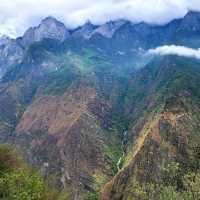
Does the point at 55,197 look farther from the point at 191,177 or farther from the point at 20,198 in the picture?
the point at 191,177

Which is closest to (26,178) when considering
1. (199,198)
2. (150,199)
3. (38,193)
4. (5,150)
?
(38,193)

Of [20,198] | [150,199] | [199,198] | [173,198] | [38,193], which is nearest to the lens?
[20,198]

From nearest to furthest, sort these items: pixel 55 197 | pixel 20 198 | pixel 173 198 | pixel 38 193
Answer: pixel 20 198
pixel 38 193
pixel 55 197
pixel 173 198

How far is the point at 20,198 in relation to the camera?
240ft

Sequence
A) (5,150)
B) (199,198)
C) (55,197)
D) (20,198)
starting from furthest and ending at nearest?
(199,198) < (5,150) < (55,197) < (20,198)

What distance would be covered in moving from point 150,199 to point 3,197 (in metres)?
109

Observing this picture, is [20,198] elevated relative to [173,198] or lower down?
elevated

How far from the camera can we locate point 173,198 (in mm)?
136375

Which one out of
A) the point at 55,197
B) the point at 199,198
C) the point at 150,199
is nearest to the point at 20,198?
the point at 55,197

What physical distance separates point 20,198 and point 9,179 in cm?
539

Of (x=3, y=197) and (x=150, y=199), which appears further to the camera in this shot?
(x=150, y=199)

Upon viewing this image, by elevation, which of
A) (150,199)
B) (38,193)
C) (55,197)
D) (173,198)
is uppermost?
(38,193)

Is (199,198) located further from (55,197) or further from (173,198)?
(55,197)

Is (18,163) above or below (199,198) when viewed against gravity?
above
